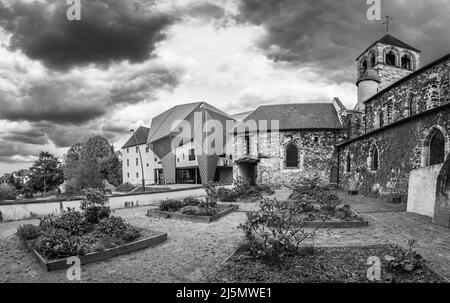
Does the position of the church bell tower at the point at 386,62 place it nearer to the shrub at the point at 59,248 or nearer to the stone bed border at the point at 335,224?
the stone bed border at the point at 335,224

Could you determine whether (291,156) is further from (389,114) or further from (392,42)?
(392,42)

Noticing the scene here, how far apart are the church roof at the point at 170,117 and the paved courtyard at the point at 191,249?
1165 inches

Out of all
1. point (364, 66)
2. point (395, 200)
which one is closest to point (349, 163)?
point (395, 200)

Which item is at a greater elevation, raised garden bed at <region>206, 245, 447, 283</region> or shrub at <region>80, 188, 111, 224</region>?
shrub at <region>80, 188, 111, 224</region>

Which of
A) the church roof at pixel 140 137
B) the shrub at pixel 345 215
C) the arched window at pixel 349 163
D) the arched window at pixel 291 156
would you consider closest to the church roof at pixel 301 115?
the arched window at pixel 291 156

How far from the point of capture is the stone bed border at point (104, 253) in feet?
18.1

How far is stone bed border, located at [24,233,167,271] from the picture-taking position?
5509 mm

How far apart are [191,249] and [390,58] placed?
36.6 m

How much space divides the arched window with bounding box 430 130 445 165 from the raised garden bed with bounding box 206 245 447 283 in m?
9.16

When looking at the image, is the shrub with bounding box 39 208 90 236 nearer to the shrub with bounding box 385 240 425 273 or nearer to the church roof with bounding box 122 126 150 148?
the shrub with bounding box 385 240 425 273

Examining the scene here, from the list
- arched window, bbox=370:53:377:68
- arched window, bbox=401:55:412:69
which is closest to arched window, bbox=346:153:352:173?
arched window, bbox=370:53:377:68

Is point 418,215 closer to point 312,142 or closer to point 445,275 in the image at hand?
point 445,275

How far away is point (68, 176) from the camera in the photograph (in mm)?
43875

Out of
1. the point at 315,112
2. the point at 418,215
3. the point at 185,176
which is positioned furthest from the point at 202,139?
the point at 418,215
